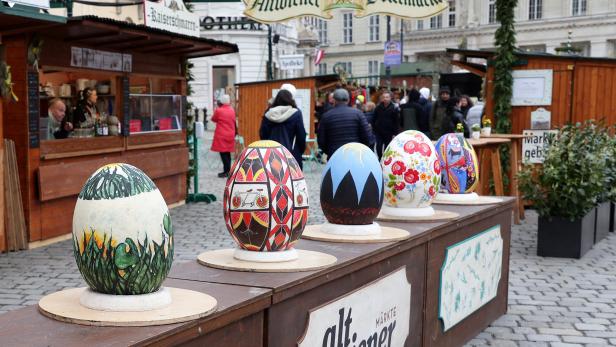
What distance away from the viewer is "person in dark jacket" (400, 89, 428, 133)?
57.6 feet

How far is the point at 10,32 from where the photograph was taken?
876cm

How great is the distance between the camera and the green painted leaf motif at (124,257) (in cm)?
262

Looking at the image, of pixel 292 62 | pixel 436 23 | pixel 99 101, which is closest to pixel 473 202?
pixel 99 101

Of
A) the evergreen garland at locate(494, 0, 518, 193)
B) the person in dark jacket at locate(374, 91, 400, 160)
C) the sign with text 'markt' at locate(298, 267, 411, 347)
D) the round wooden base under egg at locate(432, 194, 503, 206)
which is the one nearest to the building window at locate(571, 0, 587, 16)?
the person in dark jacket at locate(374, 91, 400, 160)

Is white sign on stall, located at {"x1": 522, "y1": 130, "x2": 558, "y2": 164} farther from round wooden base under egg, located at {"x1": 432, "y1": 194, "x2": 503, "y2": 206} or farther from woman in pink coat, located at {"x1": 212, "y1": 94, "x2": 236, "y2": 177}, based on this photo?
round wooden base under egg, located at {"x1": 432, "y1": 194, "x2": 503, "y2": 206}

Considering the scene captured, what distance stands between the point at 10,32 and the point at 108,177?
22.2ft

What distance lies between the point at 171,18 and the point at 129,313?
376 inches

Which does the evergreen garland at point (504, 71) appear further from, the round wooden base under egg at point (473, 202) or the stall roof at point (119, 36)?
the round wooden base under egg at point (473, 202)

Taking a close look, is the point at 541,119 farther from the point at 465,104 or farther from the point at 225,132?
the point at 225,132

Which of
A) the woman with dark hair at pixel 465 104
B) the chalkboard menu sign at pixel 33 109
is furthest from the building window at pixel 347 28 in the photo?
the chalkboard menu sign at pixel 33 109

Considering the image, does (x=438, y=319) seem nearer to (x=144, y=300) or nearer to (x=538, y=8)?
(x=144, y=300)

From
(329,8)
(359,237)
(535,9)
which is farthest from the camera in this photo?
(535,9)

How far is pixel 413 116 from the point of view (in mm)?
17578

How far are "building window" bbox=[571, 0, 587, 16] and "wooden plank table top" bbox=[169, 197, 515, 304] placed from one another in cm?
5637
